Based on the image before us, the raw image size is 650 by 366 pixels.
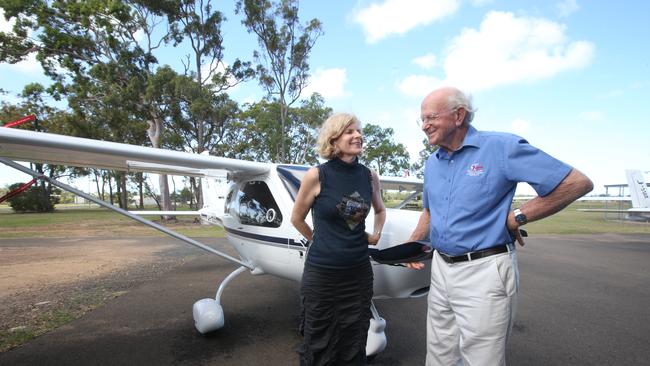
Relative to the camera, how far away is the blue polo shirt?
153cm

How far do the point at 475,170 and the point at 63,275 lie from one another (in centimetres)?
767

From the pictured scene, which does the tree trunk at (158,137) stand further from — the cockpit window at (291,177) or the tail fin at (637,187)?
the tail fin at (637,187)

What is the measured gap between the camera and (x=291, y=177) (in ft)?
11.0

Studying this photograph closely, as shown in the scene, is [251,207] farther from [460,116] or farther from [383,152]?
[383,152]

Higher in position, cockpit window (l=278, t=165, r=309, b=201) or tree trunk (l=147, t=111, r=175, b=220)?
tree trunk (l=147, t=111, r=175, b=220)

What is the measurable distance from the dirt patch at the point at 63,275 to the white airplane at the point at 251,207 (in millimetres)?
1882

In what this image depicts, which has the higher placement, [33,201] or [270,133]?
[270,133]

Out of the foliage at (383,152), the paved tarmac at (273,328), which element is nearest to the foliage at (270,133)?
the foliage at (383,152)

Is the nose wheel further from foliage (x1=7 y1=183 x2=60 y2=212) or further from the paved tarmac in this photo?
foliage (x1=7 y1=183 x2=60 y2=212)

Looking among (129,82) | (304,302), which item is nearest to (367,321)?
(304,302)

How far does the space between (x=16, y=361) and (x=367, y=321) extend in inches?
127

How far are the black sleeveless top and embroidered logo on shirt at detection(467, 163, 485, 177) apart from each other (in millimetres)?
581

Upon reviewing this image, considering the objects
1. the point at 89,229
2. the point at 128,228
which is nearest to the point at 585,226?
the point at 128,228

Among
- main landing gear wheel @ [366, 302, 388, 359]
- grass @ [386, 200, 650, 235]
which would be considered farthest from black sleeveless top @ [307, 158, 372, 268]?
grass @ [386, 200, 650, 235]
